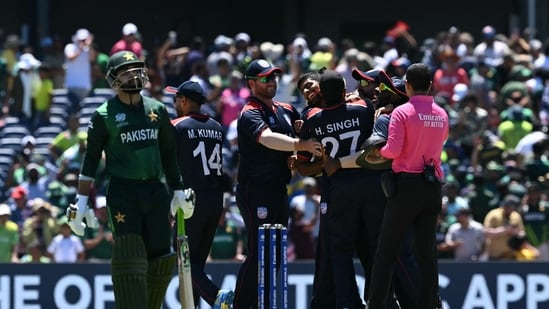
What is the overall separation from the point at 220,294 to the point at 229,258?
661cm

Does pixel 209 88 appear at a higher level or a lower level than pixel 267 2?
lower

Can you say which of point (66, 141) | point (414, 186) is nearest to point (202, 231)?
point (414, 186)

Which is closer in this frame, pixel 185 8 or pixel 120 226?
pixel 120 226

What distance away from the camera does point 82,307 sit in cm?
1502

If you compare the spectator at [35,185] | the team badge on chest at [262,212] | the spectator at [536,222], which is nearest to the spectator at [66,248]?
the spectator at [35,185]

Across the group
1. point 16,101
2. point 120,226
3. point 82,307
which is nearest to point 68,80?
point 16,101

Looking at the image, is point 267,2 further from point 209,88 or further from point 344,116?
point 344,116

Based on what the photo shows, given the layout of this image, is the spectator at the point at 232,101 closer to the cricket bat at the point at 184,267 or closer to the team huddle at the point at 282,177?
the team huddle at the point at 282,177

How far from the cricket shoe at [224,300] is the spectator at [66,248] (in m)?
7.00

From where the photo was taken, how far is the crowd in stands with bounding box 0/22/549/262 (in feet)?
59.3

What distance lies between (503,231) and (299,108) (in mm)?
5529

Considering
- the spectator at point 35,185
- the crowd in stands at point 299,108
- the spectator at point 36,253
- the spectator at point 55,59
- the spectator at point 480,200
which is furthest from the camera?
the spectator at point 55,59

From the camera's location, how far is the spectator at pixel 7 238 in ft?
60.1

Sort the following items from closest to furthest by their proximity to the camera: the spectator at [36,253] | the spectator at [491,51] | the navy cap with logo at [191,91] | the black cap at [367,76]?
the black cap at [367,76] → the navy cap with logo at [191,91] → the spectator at [36,253] → the spectator at [491,51]
